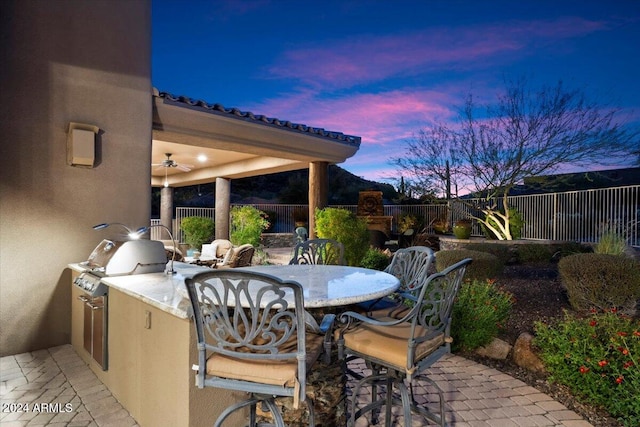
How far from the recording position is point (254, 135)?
630 cm

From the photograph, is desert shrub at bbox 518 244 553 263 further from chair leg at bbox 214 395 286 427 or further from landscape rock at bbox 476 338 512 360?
chair leg at bbox 214 395 286 427

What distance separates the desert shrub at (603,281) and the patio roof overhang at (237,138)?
479cm

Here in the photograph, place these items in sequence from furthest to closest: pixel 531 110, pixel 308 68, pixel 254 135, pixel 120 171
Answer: pixel 308 68, pixel 531 110, pixel 254 135, pixel 120 171

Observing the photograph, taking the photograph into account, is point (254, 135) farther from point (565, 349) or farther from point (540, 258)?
point (540, 258)

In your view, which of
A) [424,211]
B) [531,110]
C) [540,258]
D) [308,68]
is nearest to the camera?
[540,258]

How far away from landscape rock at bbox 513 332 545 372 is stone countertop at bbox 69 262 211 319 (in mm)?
2826

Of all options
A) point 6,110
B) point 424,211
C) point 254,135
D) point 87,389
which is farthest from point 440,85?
point 87,389

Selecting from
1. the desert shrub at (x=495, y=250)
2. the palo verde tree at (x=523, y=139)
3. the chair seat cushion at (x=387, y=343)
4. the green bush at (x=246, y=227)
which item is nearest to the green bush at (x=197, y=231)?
the green bush at (x=246, y=227)

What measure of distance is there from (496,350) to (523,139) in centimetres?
772

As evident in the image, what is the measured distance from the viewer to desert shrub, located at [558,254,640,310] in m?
3.72

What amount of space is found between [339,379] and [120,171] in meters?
3.54

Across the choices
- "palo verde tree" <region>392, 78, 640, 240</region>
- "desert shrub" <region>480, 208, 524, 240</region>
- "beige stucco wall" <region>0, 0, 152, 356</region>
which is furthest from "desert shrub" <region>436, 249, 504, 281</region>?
"desert shrub" <region>480, 208, 524, 240</region>

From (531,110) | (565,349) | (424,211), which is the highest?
(531,110)

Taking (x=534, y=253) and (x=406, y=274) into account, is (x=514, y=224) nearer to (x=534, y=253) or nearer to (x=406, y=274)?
(x=534, y=253)
